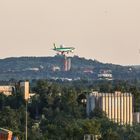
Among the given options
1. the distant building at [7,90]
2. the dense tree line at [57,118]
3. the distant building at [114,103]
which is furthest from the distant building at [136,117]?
the distant building at [7,90]

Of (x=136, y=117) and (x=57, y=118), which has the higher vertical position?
(x=57, y=118)

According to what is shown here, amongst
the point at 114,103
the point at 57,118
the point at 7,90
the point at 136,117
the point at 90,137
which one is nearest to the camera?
the point at 90,137

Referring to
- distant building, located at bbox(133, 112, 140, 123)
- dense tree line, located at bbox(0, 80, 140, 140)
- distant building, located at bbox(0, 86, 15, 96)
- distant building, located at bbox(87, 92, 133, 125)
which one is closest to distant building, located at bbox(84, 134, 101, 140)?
dense tree line, located at bbox(0, 80, 140, 140)

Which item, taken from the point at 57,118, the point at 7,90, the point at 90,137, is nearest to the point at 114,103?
the point at 57,118

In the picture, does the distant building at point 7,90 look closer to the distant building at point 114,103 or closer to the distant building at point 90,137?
the distant building at point 114,103

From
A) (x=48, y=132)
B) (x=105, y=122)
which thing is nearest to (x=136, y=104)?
(x=105, y=122)

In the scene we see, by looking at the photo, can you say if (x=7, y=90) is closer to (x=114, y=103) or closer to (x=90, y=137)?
(x=114, y=103)

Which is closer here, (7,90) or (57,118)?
(57,118)
